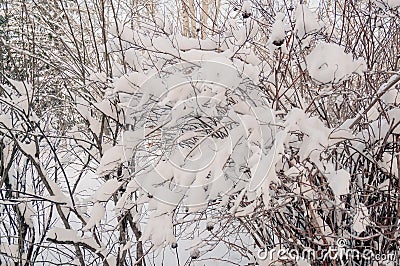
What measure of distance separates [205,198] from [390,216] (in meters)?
1.12

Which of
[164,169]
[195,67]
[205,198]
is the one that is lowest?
[205,198]

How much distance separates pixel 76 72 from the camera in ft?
10.6

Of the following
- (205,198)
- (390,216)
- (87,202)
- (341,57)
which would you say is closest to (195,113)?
(205,198)

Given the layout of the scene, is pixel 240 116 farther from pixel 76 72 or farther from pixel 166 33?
pixel 76 72
